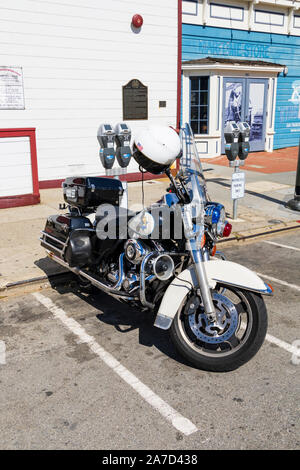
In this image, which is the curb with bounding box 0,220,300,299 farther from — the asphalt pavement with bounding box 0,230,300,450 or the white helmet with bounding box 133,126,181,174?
the white helmet with bounding box 133,126,181,174

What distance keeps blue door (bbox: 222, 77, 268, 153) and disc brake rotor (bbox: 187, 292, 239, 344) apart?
1267 cm

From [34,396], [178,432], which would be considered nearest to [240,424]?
[178,432]

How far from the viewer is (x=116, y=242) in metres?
4.15

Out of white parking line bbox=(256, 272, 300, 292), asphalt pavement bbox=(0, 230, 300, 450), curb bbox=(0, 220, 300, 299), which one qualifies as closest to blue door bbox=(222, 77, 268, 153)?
curb bbox=(0, 220, 300, 299)

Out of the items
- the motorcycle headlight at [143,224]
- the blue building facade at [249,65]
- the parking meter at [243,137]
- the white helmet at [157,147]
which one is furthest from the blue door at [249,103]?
the white helmet at [157,147]

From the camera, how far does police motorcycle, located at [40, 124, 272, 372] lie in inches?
134

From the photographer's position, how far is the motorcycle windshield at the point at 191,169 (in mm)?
3629

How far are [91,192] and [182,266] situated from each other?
135 cm

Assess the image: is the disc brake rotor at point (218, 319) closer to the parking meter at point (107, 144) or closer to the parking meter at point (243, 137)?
the parking meter at point (107, 144)

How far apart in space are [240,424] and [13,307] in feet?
9.39

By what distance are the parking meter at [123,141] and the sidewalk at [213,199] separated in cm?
180

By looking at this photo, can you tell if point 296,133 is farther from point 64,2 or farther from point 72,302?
point 72,302

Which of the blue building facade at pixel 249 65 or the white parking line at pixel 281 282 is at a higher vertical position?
the blue building facade at pixel 249 65
